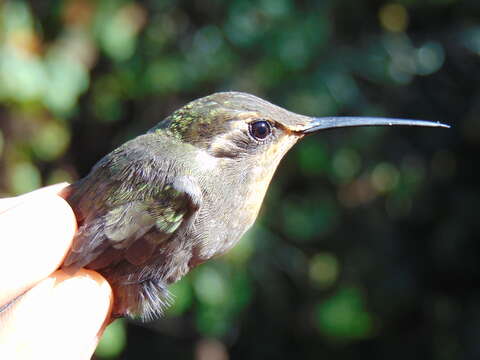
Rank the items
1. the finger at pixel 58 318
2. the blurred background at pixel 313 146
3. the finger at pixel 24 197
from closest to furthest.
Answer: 1. the finger at pixel 58 318
2. the finger at pixel 24 197
3. the blurred background at pixel 313 146

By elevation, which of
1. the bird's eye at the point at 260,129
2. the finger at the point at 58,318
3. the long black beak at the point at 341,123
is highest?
the bird's eye at the point at 260,129

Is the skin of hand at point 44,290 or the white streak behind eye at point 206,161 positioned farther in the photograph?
the white streak behind eye at point 206,161

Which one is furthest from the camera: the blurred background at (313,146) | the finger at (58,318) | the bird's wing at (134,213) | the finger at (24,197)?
the blurred background at (313,146)

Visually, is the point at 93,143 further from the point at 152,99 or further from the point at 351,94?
the point at 351,94

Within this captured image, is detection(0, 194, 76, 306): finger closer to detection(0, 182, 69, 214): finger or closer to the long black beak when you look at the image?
detection(0, 182, 69, 214): finger

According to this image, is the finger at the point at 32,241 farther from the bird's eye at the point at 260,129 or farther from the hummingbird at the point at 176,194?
the bird's eye at the point at 260,129

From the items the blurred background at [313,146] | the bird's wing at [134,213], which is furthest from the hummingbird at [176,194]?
the blurred background at [313,146]

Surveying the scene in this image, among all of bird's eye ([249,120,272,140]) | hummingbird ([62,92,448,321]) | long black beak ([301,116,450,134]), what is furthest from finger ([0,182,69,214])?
long black beak ([301,116,450,134])
